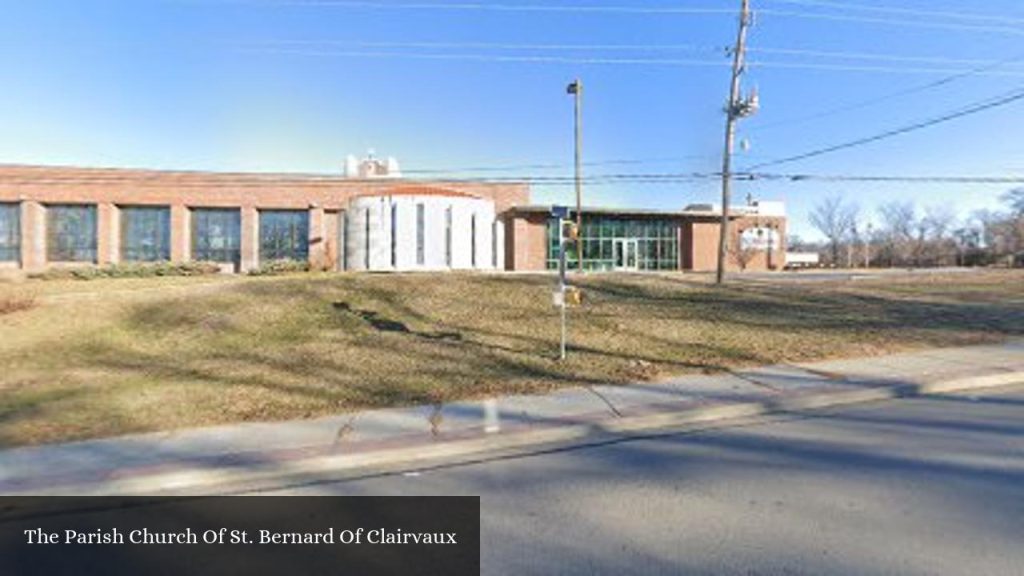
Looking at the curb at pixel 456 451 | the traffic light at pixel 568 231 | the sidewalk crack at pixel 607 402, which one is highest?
the traffic light at pixel 568 231

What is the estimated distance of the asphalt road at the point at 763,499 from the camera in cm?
350

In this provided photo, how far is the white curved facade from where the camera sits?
1019 inches

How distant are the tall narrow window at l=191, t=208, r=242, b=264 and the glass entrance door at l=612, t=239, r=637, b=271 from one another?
2477 centimetres

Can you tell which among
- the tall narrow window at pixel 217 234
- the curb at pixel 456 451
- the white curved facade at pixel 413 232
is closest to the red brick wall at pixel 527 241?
the white curved facade at pixel 413 232

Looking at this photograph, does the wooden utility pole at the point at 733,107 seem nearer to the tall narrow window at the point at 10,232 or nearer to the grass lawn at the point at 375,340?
the grass lawn at the point at 375,340

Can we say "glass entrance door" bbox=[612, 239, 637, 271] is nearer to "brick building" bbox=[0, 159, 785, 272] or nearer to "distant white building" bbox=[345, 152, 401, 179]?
"brick building" bbox=[0, 159, 785, 272]

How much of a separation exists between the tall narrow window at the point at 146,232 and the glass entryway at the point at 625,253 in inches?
1144

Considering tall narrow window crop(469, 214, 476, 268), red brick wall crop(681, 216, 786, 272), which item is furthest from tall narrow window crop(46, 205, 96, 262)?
red brick wall crop(681, 216, 786, 272)

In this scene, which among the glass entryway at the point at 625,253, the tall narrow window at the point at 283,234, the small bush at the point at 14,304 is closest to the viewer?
the small bush at the point at 14,304

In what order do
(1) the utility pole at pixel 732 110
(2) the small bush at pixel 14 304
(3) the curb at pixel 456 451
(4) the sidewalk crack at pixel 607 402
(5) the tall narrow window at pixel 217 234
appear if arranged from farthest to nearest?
(5) the tall narrow window at pixel 217 234
(1) the utility pole at pixel 732 110
(2) the small bush at pixel 14 304
(4) the sidewalk crack at pixel 607 402
(3) the curb at pixel 456 451

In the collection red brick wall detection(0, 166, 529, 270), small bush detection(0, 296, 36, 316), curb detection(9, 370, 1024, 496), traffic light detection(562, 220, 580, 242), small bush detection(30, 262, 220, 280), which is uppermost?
red brick wall detection(0, 166, 529, 270)

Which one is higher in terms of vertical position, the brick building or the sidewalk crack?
the brick building

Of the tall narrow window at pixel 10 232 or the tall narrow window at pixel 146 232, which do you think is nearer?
the tall narrow window at pixel 10 232

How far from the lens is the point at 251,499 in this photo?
4785 mm
